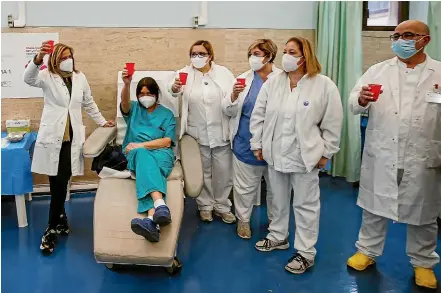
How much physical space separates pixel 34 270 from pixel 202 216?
127 centimetres

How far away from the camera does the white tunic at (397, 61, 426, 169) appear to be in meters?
2.54

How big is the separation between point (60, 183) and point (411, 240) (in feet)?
7.42

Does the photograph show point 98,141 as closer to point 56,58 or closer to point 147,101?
point 147,101

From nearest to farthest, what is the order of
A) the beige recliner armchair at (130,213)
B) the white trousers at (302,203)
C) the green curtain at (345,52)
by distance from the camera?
the beige recliner armchair at (130,213)
the white trousers at (302,203)
the green curtain at (345,52)

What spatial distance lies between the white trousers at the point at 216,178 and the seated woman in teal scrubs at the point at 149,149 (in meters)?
0.35

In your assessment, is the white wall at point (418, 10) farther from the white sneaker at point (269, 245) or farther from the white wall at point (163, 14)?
the white sneaker at point (269, 245)

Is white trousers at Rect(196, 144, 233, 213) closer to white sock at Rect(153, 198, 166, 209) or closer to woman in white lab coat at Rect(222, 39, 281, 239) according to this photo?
woman in white lab coat at Rect(222, 39, 281, 239)

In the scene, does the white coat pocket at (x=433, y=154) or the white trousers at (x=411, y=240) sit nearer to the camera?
the white coat pocket at (x=433, y=154)

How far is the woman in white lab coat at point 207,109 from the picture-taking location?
335cm

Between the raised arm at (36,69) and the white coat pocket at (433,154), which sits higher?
the raised arm at (36,69)

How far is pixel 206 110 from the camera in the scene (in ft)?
11.0

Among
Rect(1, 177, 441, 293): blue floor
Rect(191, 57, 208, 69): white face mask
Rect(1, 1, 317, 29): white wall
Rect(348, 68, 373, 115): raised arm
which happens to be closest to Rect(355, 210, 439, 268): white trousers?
Rect(1, 177, 441, 293): blue floor

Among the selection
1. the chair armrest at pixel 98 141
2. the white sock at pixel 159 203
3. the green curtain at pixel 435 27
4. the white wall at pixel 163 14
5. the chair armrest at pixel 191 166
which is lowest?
the white sock at pixel 159 203

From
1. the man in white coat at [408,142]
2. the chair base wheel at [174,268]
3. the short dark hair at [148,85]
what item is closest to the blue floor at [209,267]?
the chair base wheel at [174,268]
